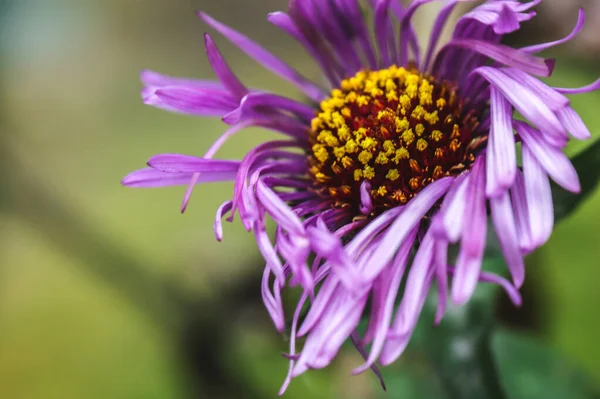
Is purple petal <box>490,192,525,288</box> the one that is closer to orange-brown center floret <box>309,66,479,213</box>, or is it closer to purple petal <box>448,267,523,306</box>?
purple petal <box>448,267,523,306</box>

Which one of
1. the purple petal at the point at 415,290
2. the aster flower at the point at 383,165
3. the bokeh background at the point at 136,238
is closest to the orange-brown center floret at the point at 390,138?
the aster flower at the point at 383,165

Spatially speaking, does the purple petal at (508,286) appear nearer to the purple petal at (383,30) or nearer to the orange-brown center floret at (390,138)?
the orange-brown center floret at (390,138)

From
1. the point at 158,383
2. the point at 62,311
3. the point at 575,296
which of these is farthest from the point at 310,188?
the point at 62,311

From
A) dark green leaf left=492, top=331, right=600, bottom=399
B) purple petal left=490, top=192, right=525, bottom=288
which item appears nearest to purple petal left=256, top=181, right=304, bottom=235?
purple petal left=490, top=192, right=525, bottom=288

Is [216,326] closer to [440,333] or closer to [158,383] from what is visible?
[158,383]

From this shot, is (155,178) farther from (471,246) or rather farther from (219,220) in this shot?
(471,246)

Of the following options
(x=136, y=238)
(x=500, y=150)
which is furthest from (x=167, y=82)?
(x=136, y=238)
